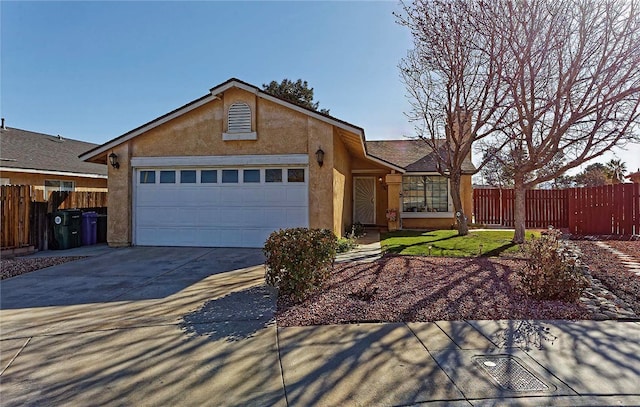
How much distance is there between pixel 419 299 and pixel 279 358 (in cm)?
265

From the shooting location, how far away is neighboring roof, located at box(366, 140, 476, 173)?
16711mm

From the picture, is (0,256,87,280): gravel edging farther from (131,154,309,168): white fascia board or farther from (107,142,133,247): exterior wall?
(131,154,309,168): white fascia board

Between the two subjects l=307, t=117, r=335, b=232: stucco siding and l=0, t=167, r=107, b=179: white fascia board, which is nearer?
l=307, t=117, r=335, b=232: stucco siding

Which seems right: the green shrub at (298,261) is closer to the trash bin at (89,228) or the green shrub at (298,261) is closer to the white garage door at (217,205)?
the white garage door at (217,205)

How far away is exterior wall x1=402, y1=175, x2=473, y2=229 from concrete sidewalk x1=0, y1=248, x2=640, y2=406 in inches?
477

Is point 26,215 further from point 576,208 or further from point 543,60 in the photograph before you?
point 576,208

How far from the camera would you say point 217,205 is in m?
11.1

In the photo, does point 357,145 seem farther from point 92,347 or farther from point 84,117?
point 84,117

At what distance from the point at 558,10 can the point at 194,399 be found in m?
10.7

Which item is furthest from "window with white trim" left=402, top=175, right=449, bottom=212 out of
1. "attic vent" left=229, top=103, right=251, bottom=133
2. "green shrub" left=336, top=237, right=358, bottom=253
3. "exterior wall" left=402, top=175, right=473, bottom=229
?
"attic vent" left=229, top=103, right=251, bottom=133

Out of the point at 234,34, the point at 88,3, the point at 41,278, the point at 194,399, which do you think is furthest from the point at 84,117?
the point at 194,399

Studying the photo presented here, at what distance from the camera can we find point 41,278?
7.28 meters

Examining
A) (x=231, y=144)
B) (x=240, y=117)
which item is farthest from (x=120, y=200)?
(x=240, y=117)

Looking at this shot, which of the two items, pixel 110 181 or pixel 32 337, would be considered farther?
pixel 110 181
